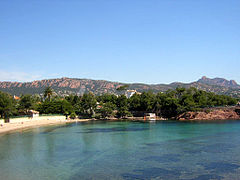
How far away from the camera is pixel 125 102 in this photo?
329 ft

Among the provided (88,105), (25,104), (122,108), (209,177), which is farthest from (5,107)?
(209,177)

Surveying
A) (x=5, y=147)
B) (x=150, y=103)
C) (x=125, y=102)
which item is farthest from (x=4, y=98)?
(x=150, y=103)

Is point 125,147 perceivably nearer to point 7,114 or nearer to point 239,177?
point 239,177

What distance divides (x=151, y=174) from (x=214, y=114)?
240 ft

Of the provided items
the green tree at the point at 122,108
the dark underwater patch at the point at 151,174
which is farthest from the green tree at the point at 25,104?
the dark underwater patch at the point at 151,174

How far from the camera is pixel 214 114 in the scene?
88562 mm

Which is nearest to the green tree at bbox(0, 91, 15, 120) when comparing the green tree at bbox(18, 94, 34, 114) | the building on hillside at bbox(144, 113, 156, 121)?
the green tree at bbox(18, 94, 34, 114)

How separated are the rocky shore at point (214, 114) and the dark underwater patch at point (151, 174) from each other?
68682 mm

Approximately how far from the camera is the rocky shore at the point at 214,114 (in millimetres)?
87688

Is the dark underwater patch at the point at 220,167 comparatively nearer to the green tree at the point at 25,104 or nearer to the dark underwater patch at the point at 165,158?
the dark underwater patch at the point at 165,158

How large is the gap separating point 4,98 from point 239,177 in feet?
198

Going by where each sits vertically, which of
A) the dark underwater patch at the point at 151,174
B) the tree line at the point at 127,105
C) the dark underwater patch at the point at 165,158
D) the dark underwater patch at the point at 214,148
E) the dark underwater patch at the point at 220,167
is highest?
the tree line at the point at 127,105

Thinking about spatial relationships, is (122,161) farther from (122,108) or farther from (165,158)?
(122,108)

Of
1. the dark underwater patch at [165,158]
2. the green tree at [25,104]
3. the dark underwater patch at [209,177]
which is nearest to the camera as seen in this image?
the dark underwater patch at [209,177]
